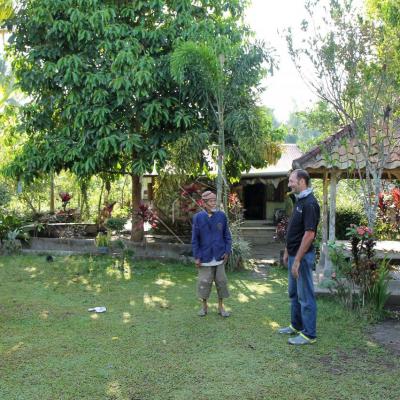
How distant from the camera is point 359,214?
15.3 m

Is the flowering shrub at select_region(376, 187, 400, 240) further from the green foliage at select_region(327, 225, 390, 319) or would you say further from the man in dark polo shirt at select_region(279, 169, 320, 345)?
the man in dark polo shirt at select_region(279, 169, 320, 345)

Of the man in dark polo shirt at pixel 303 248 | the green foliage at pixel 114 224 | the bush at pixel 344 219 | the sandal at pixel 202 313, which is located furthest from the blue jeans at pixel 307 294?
the bush at pixel 344 219

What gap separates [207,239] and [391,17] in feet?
11.6

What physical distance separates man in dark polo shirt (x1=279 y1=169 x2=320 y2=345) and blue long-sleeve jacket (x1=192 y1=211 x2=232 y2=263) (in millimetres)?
1128

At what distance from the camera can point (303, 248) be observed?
4.98 metres

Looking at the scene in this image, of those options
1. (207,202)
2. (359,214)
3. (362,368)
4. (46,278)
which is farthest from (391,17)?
(359,214)

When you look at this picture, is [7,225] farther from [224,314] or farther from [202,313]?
[224,314]

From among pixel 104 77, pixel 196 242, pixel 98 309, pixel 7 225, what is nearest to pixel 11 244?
pixel 7 225

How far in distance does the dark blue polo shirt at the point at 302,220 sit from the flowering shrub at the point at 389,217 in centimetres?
706

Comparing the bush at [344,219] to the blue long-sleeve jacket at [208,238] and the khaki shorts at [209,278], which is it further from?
the blue long-sleeve jacket at [208,238]

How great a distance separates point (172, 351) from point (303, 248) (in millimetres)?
1721

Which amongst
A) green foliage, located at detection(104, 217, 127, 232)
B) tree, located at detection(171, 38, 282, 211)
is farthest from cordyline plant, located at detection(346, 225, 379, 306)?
green foliage, located at detection(104, 217, 127, 232)

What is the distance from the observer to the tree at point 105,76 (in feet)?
33.1

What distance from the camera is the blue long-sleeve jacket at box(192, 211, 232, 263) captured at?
6.20 m
